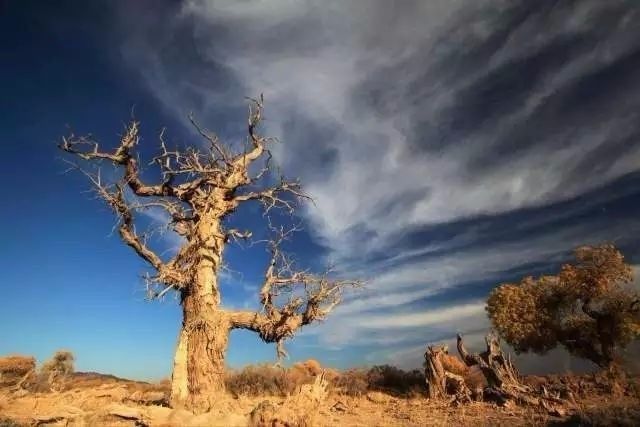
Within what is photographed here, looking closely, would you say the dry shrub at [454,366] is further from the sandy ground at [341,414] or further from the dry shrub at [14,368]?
the dry shrub at [14,368]

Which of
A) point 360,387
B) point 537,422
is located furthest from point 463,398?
point 360,387

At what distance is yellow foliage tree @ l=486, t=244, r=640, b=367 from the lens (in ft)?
71.3

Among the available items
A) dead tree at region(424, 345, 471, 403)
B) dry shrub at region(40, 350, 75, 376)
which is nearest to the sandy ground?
dead tree at region(424, 345, 471, 403)

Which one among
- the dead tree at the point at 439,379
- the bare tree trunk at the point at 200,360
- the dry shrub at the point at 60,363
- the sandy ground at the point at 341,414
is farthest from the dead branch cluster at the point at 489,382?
the dry shrub at the point at 60,363

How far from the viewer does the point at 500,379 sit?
17828mm

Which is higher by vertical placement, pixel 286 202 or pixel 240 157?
pixel 240 157

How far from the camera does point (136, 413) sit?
11.3 meters

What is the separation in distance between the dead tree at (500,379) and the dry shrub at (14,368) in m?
29.0

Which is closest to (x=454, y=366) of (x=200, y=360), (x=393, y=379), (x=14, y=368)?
(x=393, y=379)

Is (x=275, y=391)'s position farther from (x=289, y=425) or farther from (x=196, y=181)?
(x=289, y=425)

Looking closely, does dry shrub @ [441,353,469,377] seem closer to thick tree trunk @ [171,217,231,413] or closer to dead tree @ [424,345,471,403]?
dead tree @ [424,345,471,403]

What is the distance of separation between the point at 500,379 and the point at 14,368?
31.2 metres

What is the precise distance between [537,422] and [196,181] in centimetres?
1302

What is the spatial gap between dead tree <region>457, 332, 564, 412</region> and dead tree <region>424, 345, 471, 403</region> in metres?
1.02
